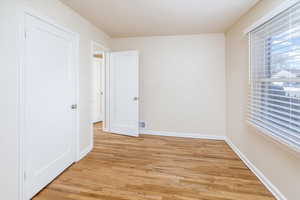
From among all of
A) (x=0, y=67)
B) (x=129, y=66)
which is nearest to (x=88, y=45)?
(x=129, y=66)

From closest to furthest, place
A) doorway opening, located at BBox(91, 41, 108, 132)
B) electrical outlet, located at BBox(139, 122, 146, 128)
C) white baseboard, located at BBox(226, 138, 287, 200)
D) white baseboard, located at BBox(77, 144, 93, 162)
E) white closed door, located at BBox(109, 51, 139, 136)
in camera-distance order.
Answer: white baseboard, located at BBox(226, 138, 287, 200) → white baseboard, located at BBox(77, 144, 93, 162) → white closed door, located at BBox(109, 51, 139, 136) → electrical outlet, located at BBox(139, 122, 146, 128) → doorway opening, located at BBox(91, 41, 108, 132)

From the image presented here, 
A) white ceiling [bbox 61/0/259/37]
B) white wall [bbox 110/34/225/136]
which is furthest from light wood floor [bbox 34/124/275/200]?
white ceiling [bbox 61/0/259/37]

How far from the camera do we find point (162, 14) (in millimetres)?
2863

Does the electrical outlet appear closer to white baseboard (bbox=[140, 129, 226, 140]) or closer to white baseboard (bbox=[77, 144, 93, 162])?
white baseboard (bbox=[140, 129, 226, 140])

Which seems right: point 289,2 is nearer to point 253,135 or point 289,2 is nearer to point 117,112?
point 253,135

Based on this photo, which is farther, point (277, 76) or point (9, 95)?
point (277, 76)

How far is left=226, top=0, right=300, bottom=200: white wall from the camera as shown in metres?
1.73

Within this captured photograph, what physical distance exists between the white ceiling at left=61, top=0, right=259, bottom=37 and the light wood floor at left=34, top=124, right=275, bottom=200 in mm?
2432

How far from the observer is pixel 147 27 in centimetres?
354

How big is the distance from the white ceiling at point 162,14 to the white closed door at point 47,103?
66 centimetres

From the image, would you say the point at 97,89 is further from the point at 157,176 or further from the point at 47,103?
the point at 157,176

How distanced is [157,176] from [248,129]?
5.20 ft

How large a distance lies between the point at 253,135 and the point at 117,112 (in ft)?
9.83

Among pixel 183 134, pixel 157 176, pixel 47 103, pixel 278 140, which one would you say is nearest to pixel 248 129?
pixel 278 140
